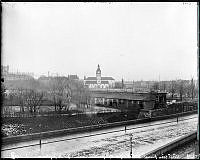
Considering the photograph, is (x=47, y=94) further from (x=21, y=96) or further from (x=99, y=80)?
(x=99, y=80)

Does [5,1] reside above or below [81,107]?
above

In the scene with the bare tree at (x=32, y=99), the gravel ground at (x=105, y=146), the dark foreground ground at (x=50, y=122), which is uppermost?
the bare tree at (x=32, y=99)

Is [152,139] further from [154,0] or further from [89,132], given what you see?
[154,0]

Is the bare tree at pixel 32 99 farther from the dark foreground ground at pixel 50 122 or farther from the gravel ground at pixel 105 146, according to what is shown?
the gravel ground at pixel 105 146

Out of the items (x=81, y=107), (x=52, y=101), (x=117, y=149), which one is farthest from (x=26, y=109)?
(x=117, y=149)

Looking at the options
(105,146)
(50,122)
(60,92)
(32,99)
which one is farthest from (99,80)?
(60,92)

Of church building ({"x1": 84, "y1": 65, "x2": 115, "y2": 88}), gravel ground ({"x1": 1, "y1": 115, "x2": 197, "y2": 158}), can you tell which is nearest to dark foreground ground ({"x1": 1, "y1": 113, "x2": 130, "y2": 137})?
gravel ground ({"x1": 1, "y1": 115, "x2": 197, "y2": 158})

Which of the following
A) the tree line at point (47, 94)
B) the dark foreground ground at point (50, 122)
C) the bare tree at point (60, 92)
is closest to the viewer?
the dark foreground ground at point (50, 122)

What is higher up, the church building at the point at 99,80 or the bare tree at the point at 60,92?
the church building at the point at 99,80

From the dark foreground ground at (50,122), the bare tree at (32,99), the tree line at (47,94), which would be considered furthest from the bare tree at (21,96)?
the dark foreground ground at (50,122)

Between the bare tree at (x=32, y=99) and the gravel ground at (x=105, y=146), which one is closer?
the gravel ground at (x=105, y=146)

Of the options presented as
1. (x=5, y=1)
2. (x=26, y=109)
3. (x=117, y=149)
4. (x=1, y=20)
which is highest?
(x=5, y=1)
